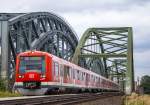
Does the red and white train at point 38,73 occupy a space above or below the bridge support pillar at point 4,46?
below

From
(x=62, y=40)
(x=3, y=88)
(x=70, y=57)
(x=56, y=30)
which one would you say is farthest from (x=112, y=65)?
(x=3, y=88)

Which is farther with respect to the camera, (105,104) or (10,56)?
(10,56)

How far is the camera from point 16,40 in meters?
63.6

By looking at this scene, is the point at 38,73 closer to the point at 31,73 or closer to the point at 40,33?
the point at 31,73

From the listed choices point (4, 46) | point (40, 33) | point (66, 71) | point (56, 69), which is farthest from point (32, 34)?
point (56, 69)

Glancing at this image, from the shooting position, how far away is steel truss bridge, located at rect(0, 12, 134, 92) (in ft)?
192

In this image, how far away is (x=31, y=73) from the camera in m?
33.7

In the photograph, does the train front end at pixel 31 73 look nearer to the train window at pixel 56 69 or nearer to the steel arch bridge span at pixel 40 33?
the train window at pixel 56 69

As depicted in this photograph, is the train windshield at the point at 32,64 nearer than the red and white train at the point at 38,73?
No

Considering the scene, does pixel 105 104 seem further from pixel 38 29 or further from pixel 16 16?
pixel 38 29

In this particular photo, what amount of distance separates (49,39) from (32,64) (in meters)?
40.3

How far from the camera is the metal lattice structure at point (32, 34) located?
5844cm

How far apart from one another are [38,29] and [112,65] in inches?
2262

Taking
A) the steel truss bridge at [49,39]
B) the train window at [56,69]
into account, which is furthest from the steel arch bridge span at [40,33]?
the train window at [56,69]
